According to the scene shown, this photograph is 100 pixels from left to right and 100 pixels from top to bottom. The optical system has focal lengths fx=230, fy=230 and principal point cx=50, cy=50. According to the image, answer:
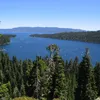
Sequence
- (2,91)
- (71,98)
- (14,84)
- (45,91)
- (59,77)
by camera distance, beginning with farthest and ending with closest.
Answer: (14,84), (71,98), (45,91), (59,77), (2,91)

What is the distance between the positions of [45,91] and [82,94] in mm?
7024

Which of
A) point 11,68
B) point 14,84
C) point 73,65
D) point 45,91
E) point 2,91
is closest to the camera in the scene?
point 2,91

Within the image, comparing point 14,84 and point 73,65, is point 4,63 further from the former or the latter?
point 73,65

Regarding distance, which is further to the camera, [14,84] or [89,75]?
[14,84]

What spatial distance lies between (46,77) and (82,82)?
6.54 m

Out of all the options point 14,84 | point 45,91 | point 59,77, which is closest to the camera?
point 59,77

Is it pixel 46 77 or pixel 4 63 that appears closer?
pixel 46 77

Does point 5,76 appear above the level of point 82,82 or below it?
below

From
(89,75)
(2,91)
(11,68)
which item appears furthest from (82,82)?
(11,68)

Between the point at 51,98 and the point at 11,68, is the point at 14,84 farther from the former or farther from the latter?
the point at 51,98

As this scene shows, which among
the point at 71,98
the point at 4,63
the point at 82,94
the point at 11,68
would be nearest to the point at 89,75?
the point at 82,94

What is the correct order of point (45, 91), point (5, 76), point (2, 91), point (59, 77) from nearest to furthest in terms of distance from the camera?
point (2, 91)
point (59, 77)
point (45, 91)
point (5, 76)

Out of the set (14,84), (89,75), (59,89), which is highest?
(89,75)

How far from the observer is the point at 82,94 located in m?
43.3
